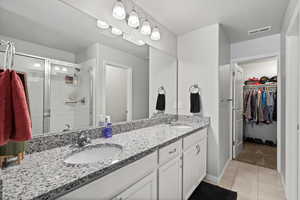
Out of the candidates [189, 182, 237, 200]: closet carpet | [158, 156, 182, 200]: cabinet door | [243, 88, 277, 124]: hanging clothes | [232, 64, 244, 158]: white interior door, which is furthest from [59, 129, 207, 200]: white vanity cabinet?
[243, 88, 277, 124]: hanging clothes

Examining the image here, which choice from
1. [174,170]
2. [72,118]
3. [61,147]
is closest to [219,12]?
[174,170]

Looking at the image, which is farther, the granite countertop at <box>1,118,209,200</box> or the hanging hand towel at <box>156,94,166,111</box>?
the hanging hand towel at <box>156,94,166,111</box>

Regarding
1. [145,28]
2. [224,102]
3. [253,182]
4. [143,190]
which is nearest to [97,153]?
[143,190]

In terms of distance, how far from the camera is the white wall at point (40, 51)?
3.18 feet

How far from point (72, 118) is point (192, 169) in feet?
4.77

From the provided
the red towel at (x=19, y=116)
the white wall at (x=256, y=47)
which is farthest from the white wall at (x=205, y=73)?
the red towel at (x=19, y=116)

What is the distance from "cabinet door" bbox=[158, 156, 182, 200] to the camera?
1.23 meters

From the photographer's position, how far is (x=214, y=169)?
2137 mm

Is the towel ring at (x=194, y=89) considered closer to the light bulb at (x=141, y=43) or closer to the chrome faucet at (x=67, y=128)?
the light bulb at (x=141, y=43)

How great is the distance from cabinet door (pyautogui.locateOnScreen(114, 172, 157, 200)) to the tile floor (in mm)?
1353

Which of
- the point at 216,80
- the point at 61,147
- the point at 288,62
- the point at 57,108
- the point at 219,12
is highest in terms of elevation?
the point at 219,12

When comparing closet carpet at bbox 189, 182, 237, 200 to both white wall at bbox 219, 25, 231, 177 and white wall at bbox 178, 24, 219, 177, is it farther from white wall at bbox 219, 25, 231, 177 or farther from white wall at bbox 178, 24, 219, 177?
white wall at bbox 219, 25, 231, 177

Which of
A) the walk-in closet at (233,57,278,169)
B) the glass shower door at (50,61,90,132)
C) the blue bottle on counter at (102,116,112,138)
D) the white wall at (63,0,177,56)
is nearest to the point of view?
the glass shower door at (50,61,90,132)

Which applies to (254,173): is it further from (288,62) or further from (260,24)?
(260,24)
